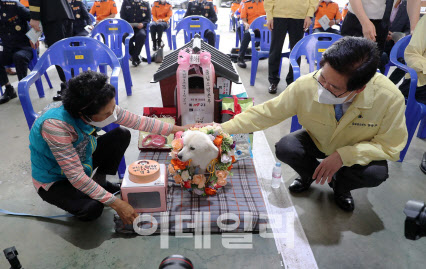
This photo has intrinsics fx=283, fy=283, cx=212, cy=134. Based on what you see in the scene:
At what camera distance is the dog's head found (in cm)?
156

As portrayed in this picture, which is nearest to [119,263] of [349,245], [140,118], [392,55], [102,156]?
[102,156]

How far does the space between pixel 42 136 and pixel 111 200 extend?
1.54 ft

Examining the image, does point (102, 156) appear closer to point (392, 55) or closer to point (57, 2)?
point (57, 2)

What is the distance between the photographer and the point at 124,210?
1.52 metres

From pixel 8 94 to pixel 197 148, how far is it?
10.3ft

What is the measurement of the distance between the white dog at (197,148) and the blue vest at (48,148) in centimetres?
53

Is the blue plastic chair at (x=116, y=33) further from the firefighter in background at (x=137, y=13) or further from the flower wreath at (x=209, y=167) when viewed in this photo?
the flower wreath at (x=209, y=167)

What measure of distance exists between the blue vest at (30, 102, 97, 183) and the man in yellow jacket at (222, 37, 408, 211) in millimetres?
815

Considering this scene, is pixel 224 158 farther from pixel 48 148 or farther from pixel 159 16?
pixel 159 16

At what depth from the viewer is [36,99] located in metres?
3.50

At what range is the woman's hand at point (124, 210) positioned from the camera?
1.51 metres

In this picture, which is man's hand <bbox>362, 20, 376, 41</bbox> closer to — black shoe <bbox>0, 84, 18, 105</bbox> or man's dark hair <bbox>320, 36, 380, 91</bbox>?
man's dark hair <bbox>320, 36, 380, 91</bbox>

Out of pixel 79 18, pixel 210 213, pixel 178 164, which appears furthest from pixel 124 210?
pixel 79 18

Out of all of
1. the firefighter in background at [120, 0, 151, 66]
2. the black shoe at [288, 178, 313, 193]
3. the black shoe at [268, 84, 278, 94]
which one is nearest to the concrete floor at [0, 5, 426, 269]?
the black shoe at [288, 178, 313, 193]
